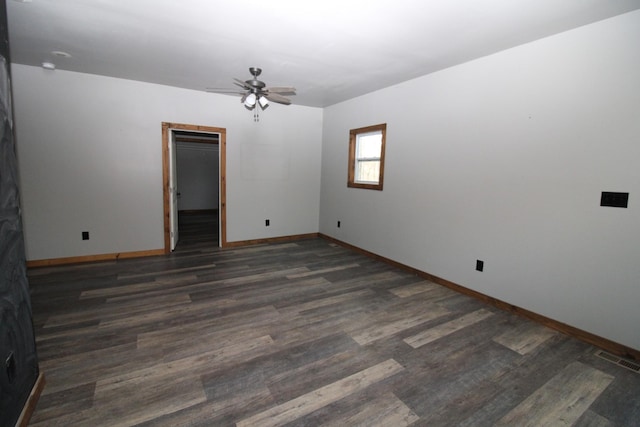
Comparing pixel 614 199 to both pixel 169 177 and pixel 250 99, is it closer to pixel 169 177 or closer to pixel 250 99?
pixel 250 99

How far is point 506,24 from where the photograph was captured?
2523 millimetres

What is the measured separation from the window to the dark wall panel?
162 inches

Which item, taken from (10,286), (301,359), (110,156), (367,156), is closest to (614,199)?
(301,359)

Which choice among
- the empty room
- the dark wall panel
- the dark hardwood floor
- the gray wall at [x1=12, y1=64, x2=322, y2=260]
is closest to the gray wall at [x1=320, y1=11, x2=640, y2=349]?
the empty room

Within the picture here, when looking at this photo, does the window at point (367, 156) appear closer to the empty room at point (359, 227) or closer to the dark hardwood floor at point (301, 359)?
the empty room at point (359, 227)

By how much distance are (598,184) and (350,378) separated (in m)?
2.61

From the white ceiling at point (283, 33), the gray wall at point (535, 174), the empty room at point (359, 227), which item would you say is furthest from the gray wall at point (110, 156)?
the gray wall at point (535, 174)

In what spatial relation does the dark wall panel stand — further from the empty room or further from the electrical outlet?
the electrical outlet

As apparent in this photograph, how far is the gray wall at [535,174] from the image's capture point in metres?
2.39

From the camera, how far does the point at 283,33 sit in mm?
2783

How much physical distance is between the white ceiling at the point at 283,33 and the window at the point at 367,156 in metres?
1.07

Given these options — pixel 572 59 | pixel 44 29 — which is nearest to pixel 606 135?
pixel 572 59

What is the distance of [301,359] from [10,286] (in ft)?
5.95

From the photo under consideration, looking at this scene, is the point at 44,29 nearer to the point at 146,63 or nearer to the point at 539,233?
the point at 146,63
